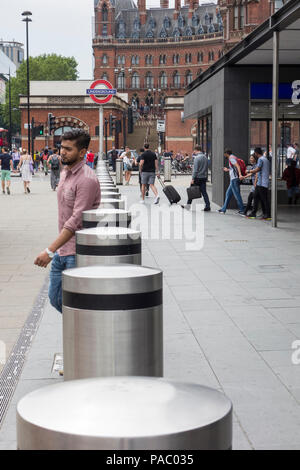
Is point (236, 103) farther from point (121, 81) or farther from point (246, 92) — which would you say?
point (121, 81)

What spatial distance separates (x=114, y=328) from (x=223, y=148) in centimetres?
1730

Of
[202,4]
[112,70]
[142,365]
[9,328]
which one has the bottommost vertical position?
[9,328]

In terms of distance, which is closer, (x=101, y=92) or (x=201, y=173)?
(x=101, y=92)

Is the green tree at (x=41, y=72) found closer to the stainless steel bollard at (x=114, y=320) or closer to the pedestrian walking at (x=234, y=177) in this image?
the pedestrian walking at (x=234, y=177)

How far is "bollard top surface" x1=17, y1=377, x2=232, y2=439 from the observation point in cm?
183

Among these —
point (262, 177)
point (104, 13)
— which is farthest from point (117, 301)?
point (104, 13)

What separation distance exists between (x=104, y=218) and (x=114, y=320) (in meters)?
2.87

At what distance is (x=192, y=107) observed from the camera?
27422 mm

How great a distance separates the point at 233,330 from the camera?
6738 mm

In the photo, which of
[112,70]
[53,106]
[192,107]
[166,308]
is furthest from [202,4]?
[166,308]

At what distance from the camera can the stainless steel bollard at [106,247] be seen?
4852 millimetres

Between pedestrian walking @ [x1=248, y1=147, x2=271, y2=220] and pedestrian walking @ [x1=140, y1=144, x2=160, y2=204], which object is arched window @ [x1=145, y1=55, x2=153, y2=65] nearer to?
pedestrian walking @ [x1=140, y1=144, x2=160, y2=204]

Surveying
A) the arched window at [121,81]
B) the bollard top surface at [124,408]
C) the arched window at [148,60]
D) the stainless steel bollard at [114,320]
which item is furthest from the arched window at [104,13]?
the bollard top surface at [124,408]

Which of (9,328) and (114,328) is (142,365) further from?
(9,328)
